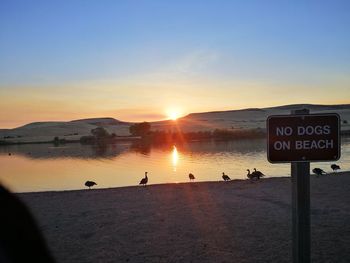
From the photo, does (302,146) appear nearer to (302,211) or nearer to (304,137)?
(304,137)

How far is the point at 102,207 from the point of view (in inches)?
519

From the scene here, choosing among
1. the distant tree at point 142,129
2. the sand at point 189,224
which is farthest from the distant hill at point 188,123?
the sand at point 189,224

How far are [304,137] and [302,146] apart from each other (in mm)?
79

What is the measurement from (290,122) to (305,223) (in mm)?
870

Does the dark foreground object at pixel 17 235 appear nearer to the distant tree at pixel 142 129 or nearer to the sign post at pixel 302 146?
the sign post at pixel 302 146

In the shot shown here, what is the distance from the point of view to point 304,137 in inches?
155

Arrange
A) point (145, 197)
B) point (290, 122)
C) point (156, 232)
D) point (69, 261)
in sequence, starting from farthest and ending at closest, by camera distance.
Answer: point (145, 197), point (156, 232), point (69, 261), point (290, 122)

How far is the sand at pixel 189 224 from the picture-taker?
802 cm

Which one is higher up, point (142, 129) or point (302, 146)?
point (142, 129)

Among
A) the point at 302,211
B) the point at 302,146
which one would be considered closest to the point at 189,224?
the point at 302,211

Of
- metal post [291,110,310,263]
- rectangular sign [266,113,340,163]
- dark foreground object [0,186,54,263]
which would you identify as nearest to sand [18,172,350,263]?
metal post [291,110,310,263]

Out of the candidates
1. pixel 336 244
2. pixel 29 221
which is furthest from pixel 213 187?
pixel 29 221

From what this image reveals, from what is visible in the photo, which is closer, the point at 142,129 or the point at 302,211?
the point at 302,211

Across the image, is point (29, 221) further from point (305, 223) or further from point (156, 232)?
point (156, 232)
